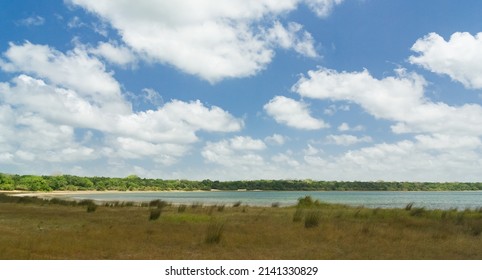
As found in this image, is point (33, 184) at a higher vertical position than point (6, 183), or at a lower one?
lower

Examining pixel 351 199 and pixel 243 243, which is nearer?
pixel 243 243

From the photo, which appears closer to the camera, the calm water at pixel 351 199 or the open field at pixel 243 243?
the open field at pixel 243 243

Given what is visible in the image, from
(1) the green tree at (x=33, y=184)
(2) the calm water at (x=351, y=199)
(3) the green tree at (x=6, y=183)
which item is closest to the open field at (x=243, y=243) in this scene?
(2) the calm water at (x=351, y=199)

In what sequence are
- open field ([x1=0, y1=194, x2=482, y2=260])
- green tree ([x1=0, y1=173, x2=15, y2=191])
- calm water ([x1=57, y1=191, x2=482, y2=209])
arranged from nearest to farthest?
open field ([x1=0, y1=194, x2=482, y2=260])
calm water ([x1=57, y1=191, x2=482, y2=209])
green tree ([x1=0, y1=173, x2=15, y2=191])

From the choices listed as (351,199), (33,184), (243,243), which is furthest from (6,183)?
(243,243)

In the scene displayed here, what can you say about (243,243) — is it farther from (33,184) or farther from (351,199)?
(33,184)

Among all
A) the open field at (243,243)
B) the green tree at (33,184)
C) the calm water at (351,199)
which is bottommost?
the calm water at (351,199)

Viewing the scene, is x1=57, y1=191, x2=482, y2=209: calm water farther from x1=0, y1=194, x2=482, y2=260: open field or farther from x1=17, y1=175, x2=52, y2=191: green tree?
x1=0, y1=194, x2=482, y2=260: open field

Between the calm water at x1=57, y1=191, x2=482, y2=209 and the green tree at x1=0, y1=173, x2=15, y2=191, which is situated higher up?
the green tree at x1=0, y1=173, x2=15, y2=191

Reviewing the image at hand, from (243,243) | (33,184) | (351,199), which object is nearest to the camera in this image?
(243,243)

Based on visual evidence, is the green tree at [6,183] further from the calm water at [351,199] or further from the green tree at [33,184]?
the calm water at [351,199]

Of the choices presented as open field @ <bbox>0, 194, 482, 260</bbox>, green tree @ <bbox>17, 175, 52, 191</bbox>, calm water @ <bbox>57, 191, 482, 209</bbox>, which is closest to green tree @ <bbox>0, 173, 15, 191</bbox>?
green tree @ <bbox>17, 175, 52, 191</bbox>
